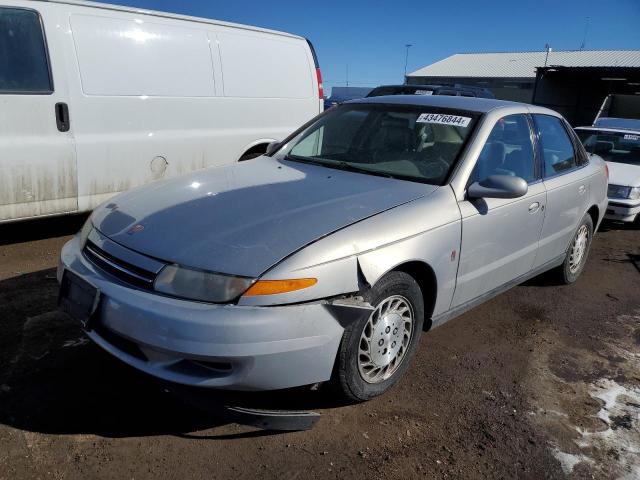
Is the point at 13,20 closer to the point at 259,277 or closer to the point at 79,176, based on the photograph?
the point at 79,176

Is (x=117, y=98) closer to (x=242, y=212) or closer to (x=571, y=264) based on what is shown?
(x=242, y=212)

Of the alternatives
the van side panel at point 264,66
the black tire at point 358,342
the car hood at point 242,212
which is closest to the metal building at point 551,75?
the van side panel at point 264,66

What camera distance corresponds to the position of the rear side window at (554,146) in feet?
13.5

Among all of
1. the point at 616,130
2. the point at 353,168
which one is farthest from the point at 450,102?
the point at 616,130

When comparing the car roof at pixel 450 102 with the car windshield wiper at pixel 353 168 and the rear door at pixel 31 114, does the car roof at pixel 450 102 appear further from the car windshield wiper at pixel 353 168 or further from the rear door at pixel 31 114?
the rear door at pixel 31 114

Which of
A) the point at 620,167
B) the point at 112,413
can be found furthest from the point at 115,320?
the point at 620,167

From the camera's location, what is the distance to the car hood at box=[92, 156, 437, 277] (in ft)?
8.01

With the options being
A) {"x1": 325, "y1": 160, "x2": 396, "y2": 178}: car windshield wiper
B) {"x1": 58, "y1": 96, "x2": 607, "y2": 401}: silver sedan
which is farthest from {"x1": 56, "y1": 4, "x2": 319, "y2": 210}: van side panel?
{"x1": 325, "y1": 160, "x2": 396, "y2": 178}: car windshield wiper

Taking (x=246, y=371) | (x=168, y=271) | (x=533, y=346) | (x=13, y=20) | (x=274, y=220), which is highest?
(x=13, y=20)

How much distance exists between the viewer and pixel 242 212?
9.09 ft

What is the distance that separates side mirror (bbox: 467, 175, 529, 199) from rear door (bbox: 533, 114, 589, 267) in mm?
951

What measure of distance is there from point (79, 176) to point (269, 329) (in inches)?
132

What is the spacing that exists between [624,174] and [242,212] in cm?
665

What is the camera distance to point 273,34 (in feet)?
20.6
